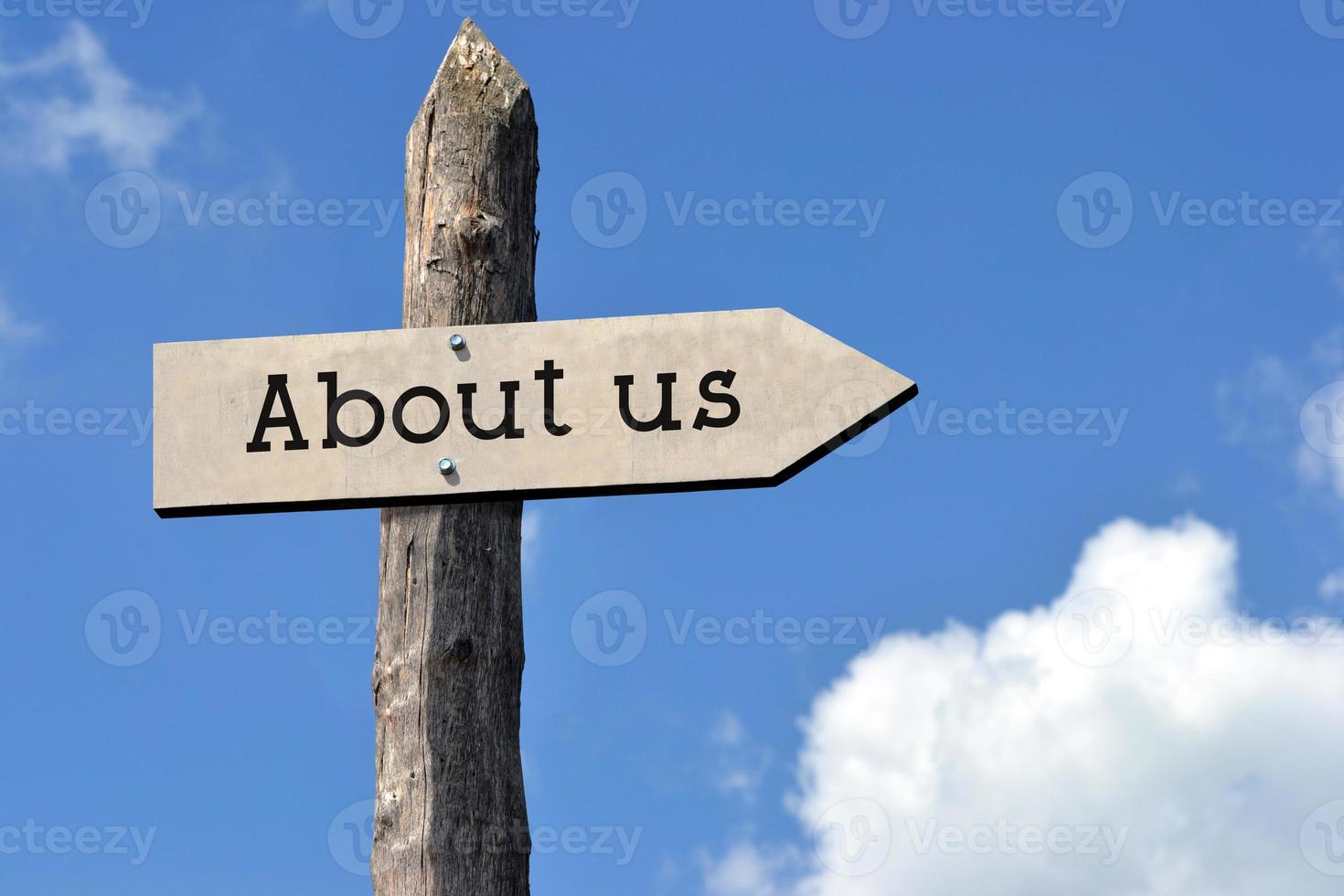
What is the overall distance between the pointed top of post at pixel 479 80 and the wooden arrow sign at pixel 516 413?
74cm

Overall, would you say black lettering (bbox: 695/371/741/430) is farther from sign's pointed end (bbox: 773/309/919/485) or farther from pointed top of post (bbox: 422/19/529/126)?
pointed top of post (bbox: 422/19/529/126)

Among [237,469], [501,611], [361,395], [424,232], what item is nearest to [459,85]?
[424,232]

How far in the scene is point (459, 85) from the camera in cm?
416

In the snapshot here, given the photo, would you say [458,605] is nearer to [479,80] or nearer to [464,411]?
[464,411]

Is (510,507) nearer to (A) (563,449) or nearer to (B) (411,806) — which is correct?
(A) (563,449)

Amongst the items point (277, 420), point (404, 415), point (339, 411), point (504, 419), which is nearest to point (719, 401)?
point (504, 419)

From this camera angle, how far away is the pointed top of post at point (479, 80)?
412 cm

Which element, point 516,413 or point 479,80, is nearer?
point 516,413

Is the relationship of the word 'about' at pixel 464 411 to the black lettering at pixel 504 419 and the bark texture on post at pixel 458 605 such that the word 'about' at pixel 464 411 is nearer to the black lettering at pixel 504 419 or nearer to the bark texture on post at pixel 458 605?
the black lettering at pixel 504 419

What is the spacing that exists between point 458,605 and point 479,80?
1.49 m

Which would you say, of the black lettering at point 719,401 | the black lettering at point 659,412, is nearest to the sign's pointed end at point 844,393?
the black lettering at point 719,401

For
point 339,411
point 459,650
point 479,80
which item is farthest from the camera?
point 479,80

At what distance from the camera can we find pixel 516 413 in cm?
370

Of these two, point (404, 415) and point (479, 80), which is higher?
point (479, 80)
